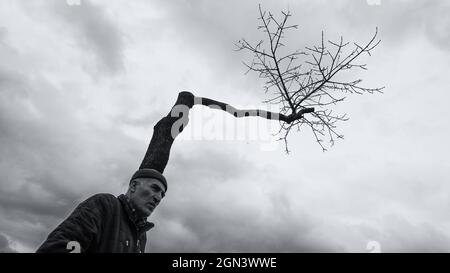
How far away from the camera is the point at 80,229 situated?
2.54 metres

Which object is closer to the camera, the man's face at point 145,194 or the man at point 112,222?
the man at point 112,222

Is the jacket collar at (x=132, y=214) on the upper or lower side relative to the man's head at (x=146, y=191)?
lower

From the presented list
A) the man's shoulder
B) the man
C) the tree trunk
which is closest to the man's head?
the man

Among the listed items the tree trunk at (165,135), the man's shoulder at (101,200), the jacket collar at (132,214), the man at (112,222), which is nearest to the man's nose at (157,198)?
the man at (112,222)

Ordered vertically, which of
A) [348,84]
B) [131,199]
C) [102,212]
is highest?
[348,84]

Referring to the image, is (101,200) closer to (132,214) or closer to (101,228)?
(101,228)

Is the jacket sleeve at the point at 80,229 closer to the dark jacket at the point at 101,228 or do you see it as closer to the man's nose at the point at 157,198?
the dark jacket at the point at 101,228

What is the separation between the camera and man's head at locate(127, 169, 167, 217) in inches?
131

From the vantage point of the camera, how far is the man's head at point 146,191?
131 inches

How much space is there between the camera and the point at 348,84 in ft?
18.7
